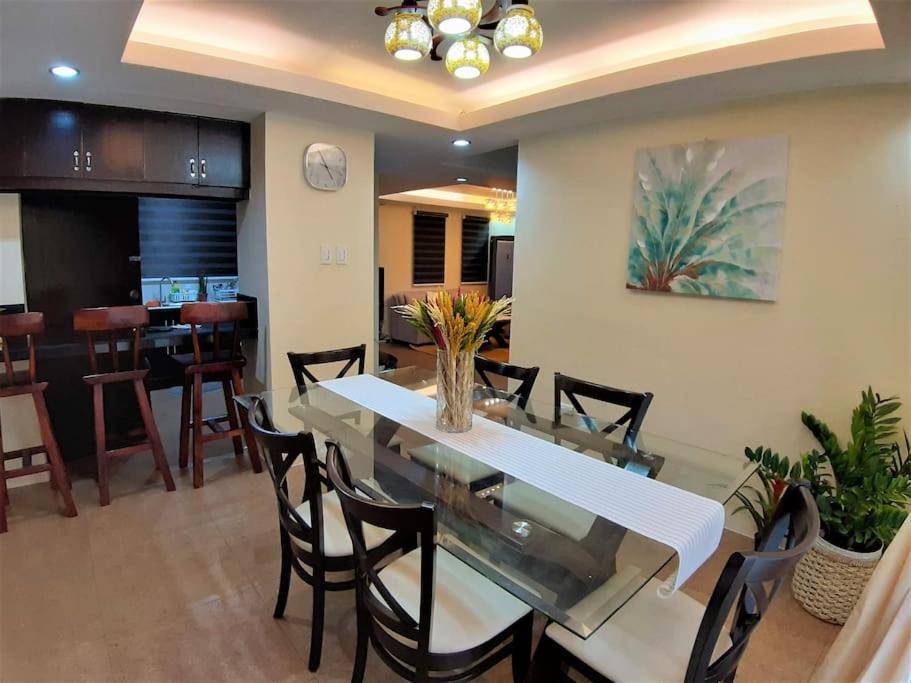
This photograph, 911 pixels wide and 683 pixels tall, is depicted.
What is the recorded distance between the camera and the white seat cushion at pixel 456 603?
1368 mm

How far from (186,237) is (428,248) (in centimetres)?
474

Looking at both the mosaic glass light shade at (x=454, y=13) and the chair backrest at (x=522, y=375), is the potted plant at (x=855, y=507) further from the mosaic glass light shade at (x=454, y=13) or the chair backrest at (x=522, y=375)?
the mosaic glass light shade at (x=454, y=13)

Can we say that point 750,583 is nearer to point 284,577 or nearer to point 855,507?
point 855,507

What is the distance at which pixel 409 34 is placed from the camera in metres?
1.72

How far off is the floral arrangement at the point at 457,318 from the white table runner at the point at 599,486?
38 centimetres

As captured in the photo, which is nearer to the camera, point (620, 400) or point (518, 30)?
point (518, 30)

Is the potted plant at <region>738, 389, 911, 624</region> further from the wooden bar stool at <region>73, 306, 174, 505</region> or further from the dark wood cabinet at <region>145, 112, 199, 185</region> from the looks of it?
the dark wood cabinet at <region>145, 112, 199, 185</region>

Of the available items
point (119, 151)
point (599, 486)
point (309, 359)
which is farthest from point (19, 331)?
point (599, 486)

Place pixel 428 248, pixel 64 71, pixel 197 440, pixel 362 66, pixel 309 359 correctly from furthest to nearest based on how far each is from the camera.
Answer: pixel 428 248 → pixel 197 440 → pixel 362 66 → pixel 309 359 → pixel 64 71

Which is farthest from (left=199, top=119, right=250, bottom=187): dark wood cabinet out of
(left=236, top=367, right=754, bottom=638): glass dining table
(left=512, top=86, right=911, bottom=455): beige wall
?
(left=512, top=86, right=911, bottom=455): beige wall

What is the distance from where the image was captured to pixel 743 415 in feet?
9.00

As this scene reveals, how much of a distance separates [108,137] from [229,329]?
1.30 m

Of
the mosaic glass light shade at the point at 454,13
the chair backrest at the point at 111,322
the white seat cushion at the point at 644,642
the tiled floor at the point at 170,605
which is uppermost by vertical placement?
the mosaic glass light shade at the point at 454,13

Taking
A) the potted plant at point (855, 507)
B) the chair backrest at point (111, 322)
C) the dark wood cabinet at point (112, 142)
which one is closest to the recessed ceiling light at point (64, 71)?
the dark wood cabinet at point (112, 142)
